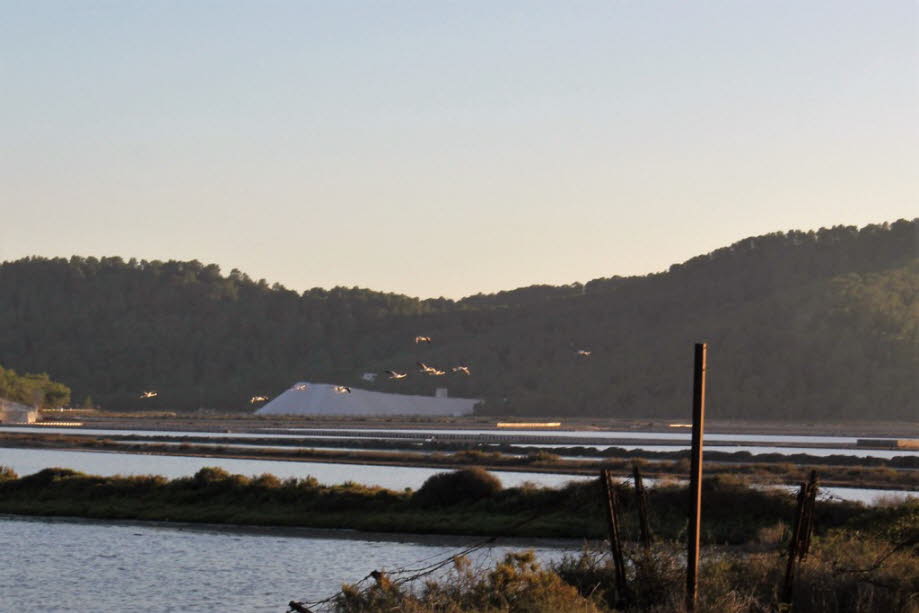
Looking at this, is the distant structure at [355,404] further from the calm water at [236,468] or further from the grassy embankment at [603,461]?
the calm water at [236,468]

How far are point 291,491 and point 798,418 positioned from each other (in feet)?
398

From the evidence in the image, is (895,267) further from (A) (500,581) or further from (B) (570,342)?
(A) (500,581)

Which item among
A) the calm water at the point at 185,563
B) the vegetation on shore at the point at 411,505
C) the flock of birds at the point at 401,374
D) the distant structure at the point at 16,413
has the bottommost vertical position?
the calm water at the point at 185,563

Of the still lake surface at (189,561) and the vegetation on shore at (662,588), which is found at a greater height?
the vegetation on shore at (662,588)

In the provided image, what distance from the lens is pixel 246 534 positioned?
41031mm

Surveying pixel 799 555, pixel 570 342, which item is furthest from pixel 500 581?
pixel 570 342

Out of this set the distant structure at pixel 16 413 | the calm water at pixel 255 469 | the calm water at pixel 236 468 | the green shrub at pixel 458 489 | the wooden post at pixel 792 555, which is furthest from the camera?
the distant structure at pixel 16 413

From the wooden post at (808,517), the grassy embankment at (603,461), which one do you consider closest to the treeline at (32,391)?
the grassy embankment at (603,461)

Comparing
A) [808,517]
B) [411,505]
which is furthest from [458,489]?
[808,517]

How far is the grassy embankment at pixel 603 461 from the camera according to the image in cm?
5825

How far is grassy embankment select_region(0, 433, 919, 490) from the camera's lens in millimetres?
58250

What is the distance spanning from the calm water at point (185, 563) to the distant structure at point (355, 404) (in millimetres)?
116517

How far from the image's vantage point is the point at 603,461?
67.9m

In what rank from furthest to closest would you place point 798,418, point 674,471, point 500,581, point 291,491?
point 798,418
point 674,471
point 291,491
point 500,581
